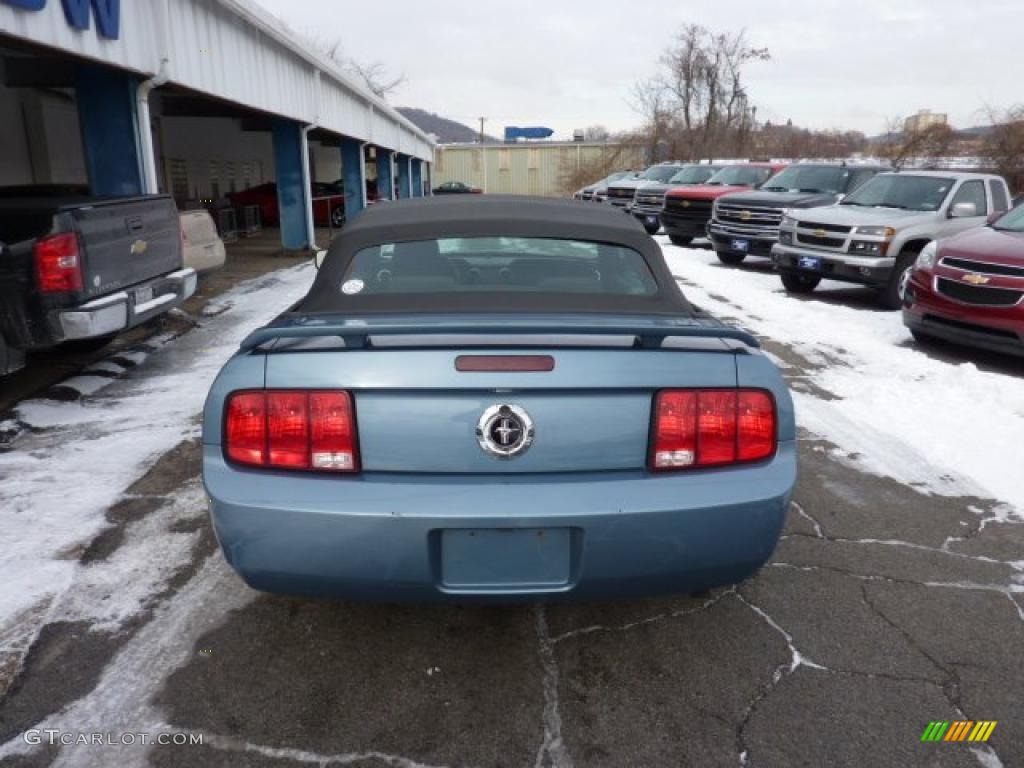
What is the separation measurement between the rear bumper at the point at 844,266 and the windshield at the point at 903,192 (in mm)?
1352

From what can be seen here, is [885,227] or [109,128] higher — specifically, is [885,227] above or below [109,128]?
below

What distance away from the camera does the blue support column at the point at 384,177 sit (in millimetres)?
31812

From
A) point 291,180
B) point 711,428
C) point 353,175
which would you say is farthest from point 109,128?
point 353,175

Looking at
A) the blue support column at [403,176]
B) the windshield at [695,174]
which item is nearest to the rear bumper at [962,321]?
the windshield at [695,174]

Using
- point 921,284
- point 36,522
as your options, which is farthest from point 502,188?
point 36,522

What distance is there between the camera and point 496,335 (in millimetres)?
2318

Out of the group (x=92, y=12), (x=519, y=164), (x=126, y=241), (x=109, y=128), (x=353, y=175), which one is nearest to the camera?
(x=126, y=241)

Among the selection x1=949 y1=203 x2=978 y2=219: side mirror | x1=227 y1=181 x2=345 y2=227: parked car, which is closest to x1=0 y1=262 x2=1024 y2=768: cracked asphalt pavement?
x1=949 y1=203 x2=978 y2=219: side mirror

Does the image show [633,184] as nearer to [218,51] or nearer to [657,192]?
[657,192]

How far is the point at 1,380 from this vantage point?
6.06 metres

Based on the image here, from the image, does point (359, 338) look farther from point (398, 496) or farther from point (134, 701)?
point (134, 701)

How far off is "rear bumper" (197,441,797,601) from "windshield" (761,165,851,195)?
13540mm

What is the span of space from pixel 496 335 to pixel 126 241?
16.3ft

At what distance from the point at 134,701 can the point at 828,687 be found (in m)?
2.29
